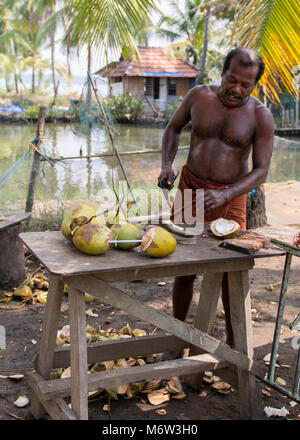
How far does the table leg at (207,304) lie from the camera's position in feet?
8.12

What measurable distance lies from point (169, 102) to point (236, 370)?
2693 centimetres

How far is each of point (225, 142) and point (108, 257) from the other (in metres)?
1.19

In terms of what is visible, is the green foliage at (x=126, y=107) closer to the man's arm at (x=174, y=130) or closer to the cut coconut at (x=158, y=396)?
the man's arm at (x=174, y=130)

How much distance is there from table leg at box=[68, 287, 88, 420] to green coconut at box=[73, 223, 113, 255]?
18 cm

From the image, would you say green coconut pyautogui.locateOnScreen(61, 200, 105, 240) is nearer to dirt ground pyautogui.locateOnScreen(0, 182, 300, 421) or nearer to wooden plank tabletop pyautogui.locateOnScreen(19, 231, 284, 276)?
wooden plank tabletop pyautogui.locateOnScreen(19, 231, 284, 276)

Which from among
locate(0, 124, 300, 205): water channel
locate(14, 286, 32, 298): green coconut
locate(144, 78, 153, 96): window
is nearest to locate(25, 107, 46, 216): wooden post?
locate(0, 124, 300, 205): water channel

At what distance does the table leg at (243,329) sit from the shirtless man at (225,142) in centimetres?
35

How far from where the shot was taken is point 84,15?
3902mm

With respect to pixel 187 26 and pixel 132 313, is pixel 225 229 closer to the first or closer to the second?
pixel 132 313

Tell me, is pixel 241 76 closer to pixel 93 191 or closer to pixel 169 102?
pixel 93 191

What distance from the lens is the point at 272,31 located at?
3953 millimetres

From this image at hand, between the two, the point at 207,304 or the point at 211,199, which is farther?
the point at 207,304

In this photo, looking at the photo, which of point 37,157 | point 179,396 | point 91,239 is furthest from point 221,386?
point 37,157
